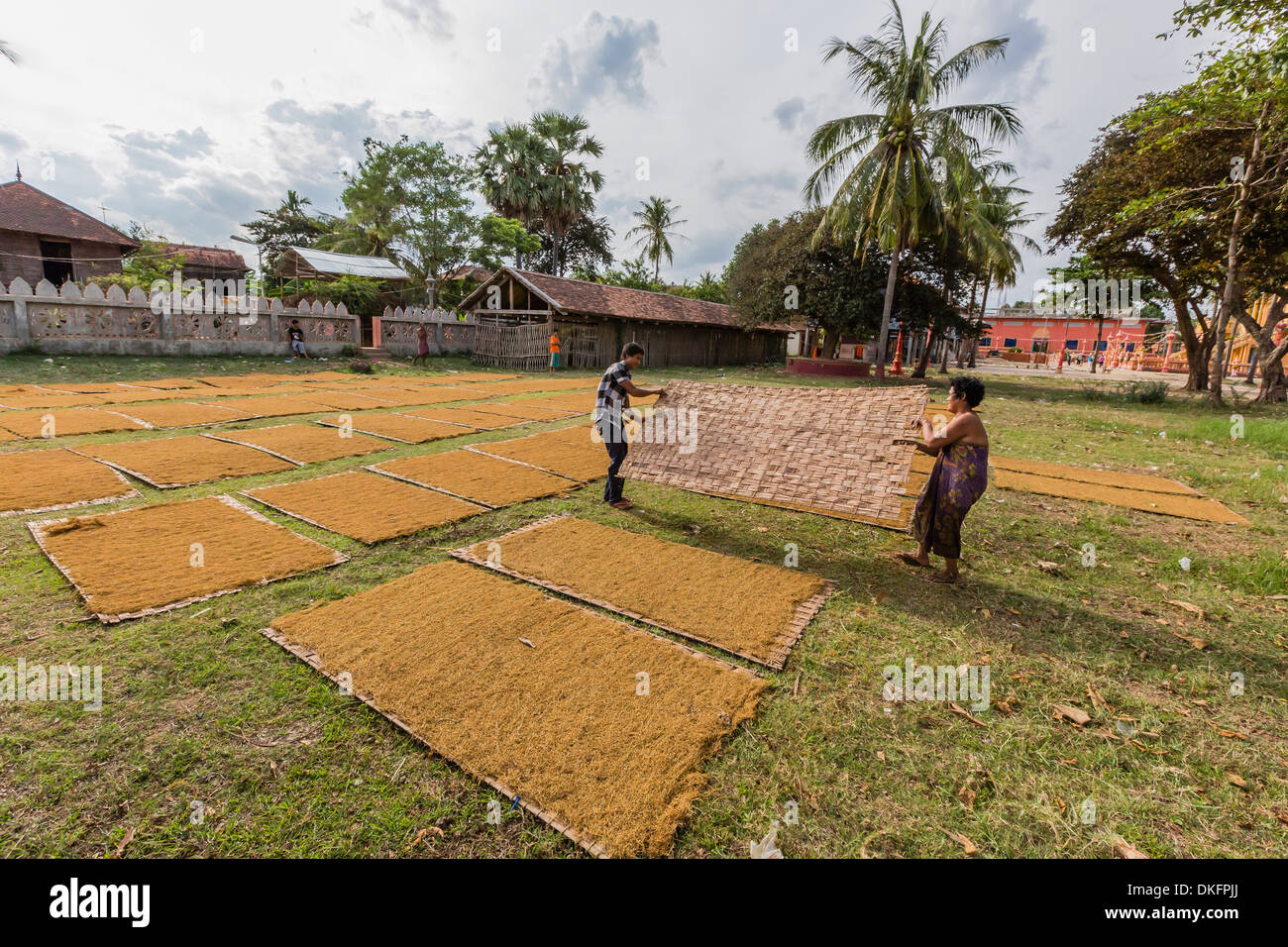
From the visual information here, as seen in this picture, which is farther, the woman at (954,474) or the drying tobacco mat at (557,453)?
the drying tobacco mat at (557,453)

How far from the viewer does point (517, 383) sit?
18.1m

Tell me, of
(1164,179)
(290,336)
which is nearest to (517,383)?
(290,336)

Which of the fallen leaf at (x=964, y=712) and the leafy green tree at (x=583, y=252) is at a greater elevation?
the leafy green tree at (x=583, y=252)

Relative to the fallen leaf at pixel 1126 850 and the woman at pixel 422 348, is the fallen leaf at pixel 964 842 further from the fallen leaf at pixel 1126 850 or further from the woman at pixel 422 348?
the woman at pixel 422 348

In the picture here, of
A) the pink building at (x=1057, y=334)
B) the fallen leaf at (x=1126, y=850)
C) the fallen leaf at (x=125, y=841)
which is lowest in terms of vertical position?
the fallen leaf at (x=1126, y=850)

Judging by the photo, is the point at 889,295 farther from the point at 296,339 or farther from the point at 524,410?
the point at 296,339

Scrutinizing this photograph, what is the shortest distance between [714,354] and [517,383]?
17366mm

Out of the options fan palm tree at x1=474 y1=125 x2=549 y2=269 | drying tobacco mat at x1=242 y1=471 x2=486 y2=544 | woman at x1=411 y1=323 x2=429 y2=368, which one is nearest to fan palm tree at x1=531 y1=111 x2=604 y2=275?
fan palm tree at x1=474 y1=125 x2=549 y2=269

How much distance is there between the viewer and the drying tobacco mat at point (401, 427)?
355 inches

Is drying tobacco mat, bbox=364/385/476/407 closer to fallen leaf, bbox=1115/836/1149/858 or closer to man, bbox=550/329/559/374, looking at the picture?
man, bbox=550/329/559/374

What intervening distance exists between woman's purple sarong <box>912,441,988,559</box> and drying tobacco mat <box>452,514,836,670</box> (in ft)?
3.28

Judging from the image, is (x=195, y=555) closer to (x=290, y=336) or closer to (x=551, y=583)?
(x=551, y=583)

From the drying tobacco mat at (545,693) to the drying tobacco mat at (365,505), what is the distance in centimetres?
131

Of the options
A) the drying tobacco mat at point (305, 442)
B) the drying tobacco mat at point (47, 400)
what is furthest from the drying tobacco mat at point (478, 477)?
the drying tobacco mat at point (47, 400)
